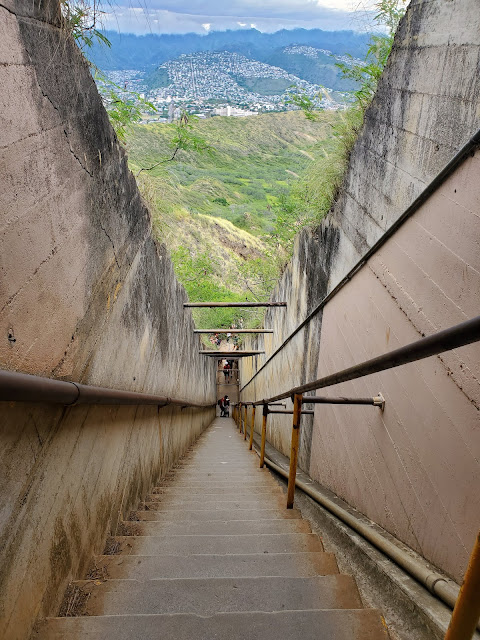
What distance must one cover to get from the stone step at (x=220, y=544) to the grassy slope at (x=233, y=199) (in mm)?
5490

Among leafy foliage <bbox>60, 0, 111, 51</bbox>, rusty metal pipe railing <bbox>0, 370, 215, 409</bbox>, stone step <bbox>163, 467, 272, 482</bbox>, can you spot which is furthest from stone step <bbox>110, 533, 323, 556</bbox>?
leafy foliage <bbox>60, 0, 111, 51</bbox>

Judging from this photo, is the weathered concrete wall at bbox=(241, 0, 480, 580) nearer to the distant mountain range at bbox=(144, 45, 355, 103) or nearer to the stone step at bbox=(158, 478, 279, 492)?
the stone step at bbox=(158, 478, 279, 492)

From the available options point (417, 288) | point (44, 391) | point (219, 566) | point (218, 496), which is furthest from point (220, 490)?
point (44, 391)

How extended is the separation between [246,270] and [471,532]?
38.1 ft

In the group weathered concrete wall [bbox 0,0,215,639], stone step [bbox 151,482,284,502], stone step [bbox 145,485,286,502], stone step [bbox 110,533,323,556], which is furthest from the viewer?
stone step [bbox 151,482,284,502]

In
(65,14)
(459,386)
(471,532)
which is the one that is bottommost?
(471,532)

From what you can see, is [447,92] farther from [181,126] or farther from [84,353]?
[181,126]

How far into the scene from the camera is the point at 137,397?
276cm

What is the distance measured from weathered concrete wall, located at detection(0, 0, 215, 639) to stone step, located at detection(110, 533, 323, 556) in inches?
7.8

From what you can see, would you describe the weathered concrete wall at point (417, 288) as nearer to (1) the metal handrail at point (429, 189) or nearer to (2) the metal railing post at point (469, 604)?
(1) the metal handrail at point (429, 189)

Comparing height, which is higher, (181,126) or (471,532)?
(181,126)

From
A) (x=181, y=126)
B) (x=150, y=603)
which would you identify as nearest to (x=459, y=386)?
(x=150, y=603)

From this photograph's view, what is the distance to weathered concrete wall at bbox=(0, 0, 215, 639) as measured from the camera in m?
1.41

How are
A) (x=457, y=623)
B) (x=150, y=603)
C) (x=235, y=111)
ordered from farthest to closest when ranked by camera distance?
(x=235, y=111) → (x=150, y=603) → (x=457, y=623)
